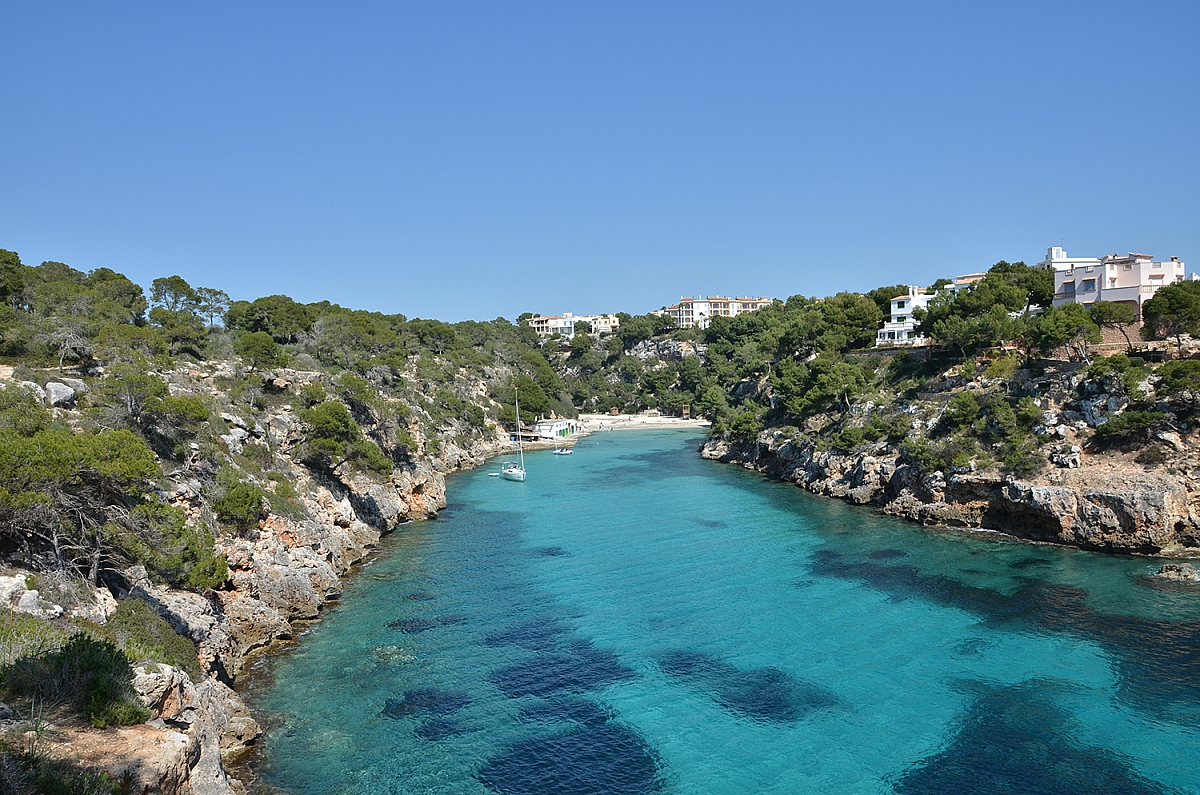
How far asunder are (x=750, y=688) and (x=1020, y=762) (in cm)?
806

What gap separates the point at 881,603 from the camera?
3234cm

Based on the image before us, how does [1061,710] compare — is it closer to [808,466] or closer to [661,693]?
[661,693]

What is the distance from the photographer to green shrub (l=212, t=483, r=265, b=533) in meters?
30.4

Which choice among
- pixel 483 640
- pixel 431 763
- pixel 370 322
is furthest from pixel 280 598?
pixel 370 322

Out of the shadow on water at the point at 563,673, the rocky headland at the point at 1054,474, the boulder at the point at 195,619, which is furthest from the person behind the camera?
the rocky headland at the point at 1054,474

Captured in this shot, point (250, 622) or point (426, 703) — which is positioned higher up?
point (250, 622)

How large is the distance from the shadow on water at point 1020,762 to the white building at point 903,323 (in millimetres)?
56547

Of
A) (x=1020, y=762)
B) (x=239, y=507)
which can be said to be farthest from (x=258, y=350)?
(x=1020, y=762)

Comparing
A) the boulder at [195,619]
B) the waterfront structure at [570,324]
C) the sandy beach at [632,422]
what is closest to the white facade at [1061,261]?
the sandy beach at [632,422]

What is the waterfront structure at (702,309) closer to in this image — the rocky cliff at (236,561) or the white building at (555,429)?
the white building at (555,429)

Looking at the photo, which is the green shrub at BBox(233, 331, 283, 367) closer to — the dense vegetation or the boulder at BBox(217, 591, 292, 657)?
the dense vegetation

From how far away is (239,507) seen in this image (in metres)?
30.6

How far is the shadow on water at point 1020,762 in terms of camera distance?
18562mm

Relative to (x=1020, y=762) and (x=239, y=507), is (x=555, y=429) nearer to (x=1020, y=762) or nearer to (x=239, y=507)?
(x=239, y=507)
